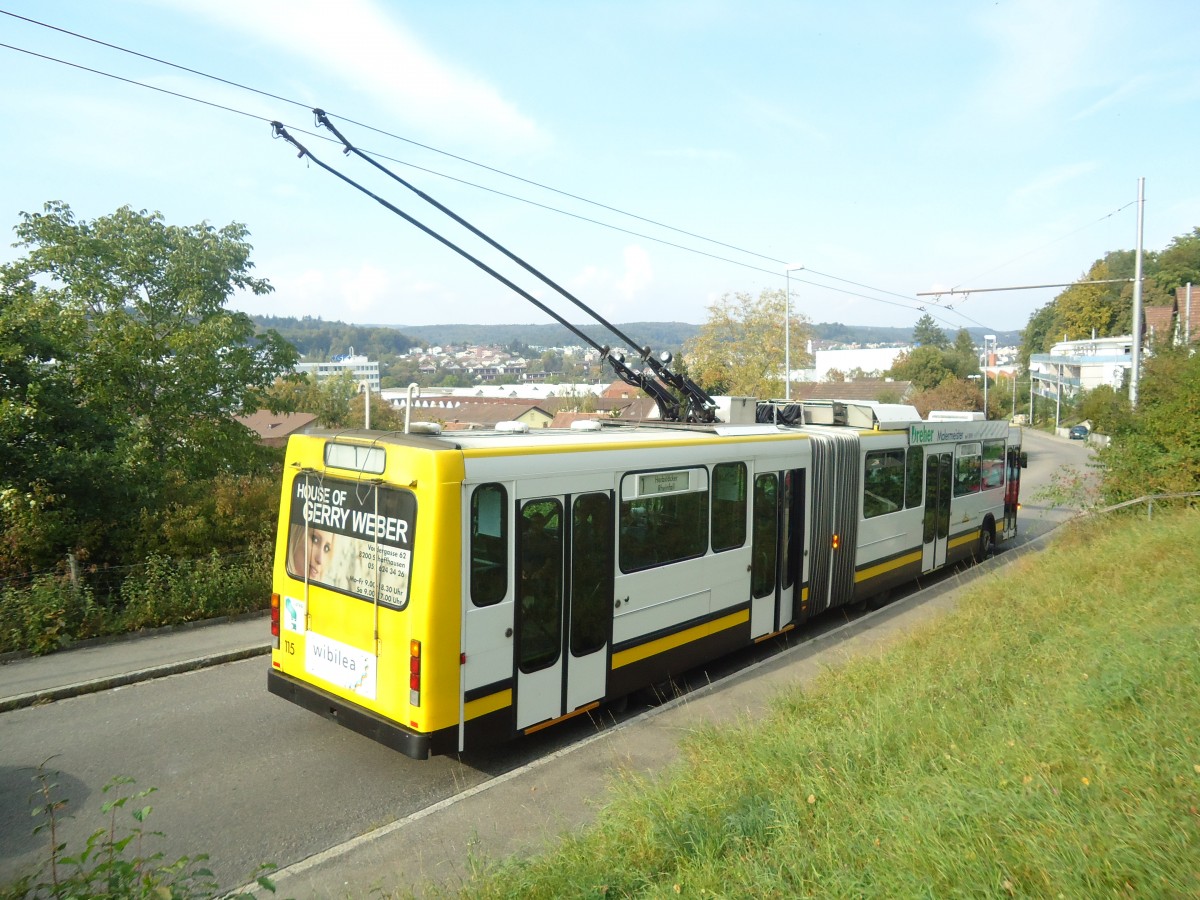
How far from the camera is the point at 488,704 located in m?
6.30

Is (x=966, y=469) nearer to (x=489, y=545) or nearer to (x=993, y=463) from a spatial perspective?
(x=993, y=463)

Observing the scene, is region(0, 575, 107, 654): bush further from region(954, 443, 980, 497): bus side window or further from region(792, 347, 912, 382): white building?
region(792, 347, 912, 382): white building

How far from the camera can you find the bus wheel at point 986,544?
613 inches

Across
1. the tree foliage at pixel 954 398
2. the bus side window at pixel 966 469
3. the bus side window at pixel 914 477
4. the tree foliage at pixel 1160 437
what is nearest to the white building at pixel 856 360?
the tree foliage at pixel 954 398

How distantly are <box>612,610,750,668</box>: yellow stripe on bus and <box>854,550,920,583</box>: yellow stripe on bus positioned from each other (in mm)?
2959

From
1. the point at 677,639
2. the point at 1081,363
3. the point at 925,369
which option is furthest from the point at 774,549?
the point at 925,369

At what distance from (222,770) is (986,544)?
1377 centimetres

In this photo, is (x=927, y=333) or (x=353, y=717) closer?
(x=353, y=717)

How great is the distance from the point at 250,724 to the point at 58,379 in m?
6.47

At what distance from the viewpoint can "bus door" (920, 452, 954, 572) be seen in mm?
13117

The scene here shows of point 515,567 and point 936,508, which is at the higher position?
point 515,567

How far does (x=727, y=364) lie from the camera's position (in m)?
40.2

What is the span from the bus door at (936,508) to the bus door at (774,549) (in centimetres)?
419

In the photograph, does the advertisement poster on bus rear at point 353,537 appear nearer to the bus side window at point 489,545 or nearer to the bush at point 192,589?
the bus side window at point 489,545
